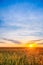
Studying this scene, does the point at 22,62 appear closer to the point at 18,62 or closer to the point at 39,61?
the point at 18,62

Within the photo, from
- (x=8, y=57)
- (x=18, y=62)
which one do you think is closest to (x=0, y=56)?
(x=8, y=57)

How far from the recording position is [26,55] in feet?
51.8

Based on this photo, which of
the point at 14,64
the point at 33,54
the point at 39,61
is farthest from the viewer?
the point at 33,54

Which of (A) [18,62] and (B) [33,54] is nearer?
(A) [18,62]

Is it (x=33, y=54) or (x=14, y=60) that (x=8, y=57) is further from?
(x=33, y=54)

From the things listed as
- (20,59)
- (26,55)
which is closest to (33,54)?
(26,55)

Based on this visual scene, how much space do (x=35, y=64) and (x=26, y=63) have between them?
0.52 metres

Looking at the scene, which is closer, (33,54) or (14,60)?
(14,60)

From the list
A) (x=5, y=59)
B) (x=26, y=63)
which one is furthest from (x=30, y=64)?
(x=5, y=59)

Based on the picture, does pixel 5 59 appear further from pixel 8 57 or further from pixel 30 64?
pixel 30 64

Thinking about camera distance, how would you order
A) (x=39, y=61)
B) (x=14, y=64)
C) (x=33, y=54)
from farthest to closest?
(x=33, y=54) → (x=39, y=61) → (x=14, y=64)

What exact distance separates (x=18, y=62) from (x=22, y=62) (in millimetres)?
224

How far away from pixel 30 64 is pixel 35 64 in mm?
312

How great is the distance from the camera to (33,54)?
16.3m
